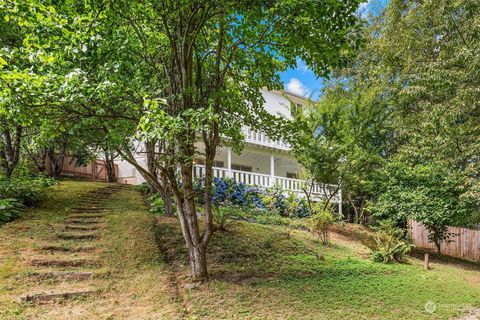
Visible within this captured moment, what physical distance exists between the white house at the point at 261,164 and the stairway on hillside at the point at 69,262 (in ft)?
17.2

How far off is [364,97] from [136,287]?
39.6 ft

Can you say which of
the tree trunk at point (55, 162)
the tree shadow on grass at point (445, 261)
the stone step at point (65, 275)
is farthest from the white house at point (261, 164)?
the stone step at point (65, 275)

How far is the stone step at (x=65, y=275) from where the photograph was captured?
4.48m

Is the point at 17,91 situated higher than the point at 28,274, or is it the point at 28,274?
the point at 17,91

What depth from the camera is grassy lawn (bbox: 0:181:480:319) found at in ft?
13.0

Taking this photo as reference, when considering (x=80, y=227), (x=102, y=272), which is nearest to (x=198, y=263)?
(x=102, y=272)

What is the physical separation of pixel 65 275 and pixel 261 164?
1525 centimetres

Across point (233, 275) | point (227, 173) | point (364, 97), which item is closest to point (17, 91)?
point (233, 275)

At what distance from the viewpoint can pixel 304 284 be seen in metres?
5.05

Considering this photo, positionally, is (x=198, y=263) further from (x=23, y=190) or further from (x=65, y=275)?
(x=23, y=190)

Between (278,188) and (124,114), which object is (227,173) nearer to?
(278,188)

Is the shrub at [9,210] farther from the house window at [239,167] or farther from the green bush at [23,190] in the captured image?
the house window at [239,167]

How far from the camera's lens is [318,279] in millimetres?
5367

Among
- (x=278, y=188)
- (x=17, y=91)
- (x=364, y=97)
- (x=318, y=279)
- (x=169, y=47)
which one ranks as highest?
(x=364, y=97)
